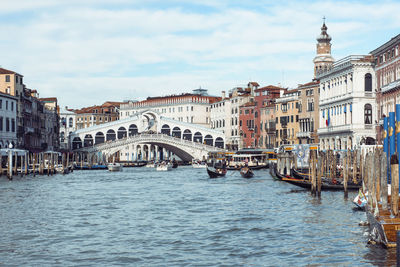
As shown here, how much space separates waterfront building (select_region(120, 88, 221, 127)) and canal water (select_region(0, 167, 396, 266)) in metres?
59.2

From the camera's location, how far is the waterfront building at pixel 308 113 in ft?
181

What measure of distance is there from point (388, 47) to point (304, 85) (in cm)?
2007

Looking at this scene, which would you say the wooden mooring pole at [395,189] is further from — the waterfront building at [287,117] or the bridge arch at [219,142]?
the bridge arch at [219,142]

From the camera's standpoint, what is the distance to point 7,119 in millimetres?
48562

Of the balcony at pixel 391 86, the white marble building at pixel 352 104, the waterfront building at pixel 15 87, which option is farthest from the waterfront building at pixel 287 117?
the waterfront building at pixel 15 87

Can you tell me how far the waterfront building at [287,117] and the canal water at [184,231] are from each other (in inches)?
1272

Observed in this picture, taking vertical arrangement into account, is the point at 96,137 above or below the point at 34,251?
above

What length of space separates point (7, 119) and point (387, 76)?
25.5 metres

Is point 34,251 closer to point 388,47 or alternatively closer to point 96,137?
point 388,47

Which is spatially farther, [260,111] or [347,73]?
[260,111]

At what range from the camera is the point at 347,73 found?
147 feet

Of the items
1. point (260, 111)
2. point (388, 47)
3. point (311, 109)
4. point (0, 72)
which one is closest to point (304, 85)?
point (311, 109)

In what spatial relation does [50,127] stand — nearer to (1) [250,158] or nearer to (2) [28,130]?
(2) [28,130]

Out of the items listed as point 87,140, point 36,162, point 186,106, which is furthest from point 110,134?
point 36,162
